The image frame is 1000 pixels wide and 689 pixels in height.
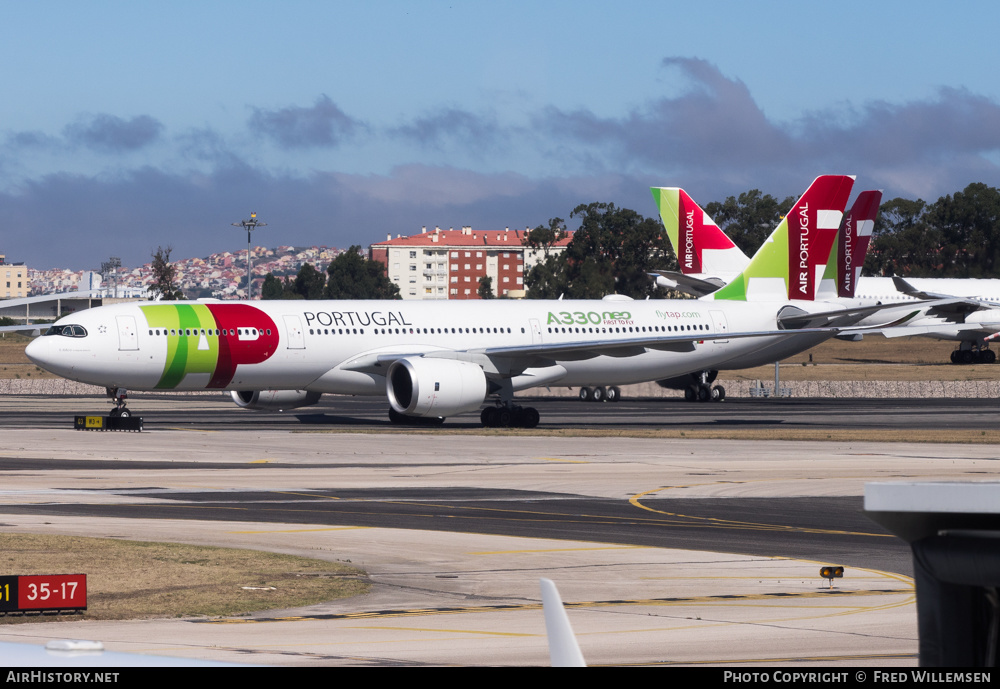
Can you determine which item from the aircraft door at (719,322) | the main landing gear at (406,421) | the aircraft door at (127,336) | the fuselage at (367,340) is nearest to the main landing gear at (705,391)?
the fuselage at (367,340)

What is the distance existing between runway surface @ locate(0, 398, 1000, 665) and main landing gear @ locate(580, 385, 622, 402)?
25122mm

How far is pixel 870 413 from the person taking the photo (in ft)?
173

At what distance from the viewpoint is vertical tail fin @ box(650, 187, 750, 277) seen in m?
73.3

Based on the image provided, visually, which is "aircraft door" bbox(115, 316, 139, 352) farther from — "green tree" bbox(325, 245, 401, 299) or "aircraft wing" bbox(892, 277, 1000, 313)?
"green tree" bbox(325, 245, 401, 299)

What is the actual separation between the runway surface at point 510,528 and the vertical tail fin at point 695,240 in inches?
1427

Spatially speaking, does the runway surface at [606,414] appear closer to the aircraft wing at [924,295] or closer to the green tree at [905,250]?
the aircraft wing at [924,295]

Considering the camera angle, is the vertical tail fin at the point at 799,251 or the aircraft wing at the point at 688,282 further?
the aircraft wing at the point at 688,282

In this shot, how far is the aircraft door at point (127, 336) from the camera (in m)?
39.5

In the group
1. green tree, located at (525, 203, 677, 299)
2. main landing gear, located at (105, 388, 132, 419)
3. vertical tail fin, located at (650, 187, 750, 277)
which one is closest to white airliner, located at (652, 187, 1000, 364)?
vertical tail fin, located at (650, 187, 750, 277)

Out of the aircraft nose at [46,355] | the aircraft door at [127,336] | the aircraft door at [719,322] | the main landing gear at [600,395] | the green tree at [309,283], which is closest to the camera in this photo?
the aircraft nose at [46,355]

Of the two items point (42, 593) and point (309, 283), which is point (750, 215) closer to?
point (309, 283)

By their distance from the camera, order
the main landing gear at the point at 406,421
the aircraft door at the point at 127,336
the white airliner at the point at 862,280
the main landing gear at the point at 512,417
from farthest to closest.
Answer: the white airliner at the point at 862,280 → the main landing gear at the point at 406,421 → the main landing gear at the point at 512,417 → the aircraft door at the point at 127,336

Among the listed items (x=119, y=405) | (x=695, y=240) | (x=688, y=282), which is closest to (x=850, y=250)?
(x=688, y=282)

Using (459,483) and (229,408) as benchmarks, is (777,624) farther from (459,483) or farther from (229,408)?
(229,408)
